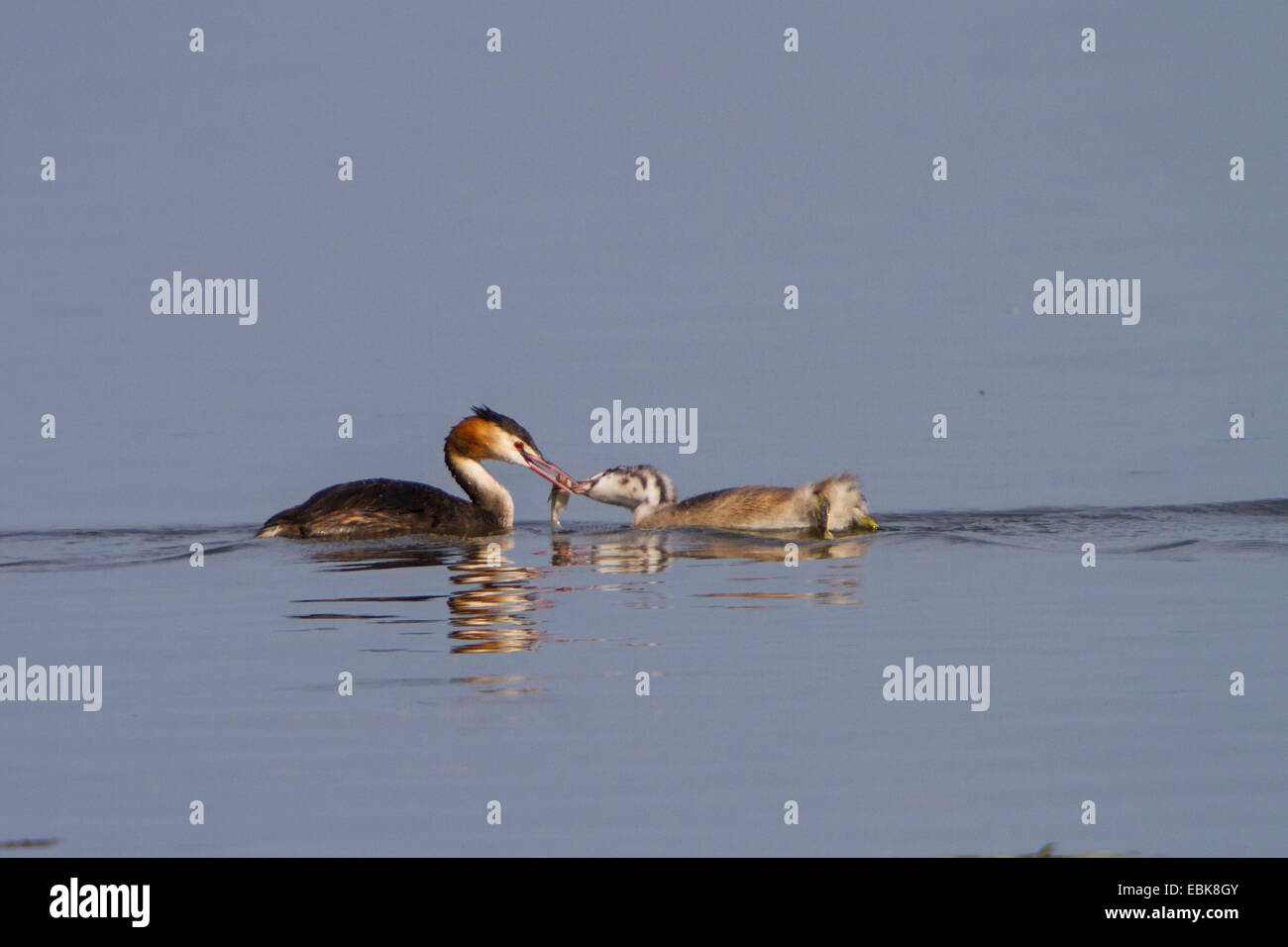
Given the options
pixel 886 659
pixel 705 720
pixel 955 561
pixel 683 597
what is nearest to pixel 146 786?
pixel 705 720

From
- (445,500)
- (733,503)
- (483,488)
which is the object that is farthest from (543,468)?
(733,503)

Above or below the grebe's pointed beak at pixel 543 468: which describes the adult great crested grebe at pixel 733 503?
below

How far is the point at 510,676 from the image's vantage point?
8836 mm

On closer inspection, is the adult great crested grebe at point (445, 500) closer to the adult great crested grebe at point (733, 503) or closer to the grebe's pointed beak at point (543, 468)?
the grebe's pointed beak at point (543, 468)

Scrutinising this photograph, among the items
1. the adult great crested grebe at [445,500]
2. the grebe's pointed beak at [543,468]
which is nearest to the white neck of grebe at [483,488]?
the adult great crested grebe at [445,500]

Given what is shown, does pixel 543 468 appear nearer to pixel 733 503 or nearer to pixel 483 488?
pixel 483 488

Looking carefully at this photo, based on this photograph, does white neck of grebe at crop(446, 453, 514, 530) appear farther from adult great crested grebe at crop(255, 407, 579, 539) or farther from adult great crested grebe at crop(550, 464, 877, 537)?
adult great crested grebe at crop(550, 464, 877, 537)

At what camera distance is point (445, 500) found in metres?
14.7

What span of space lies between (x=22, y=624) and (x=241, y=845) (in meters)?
5.21

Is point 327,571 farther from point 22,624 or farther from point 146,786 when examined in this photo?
point 146,786

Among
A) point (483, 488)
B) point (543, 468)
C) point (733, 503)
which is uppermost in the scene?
point (543, 468)

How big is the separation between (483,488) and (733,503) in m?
2.48

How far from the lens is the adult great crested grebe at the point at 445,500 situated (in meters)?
14.0

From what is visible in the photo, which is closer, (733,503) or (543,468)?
(733,503)
